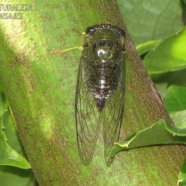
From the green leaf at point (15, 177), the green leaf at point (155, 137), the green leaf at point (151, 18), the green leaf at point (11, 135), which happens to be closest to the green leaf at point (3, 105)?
the green leaf at point (11, 135)

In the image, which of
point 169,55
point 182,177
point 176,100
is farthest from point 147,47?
point 182,177

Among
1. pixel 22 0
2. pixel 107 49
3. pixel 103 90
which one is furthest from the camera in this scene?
pixel 107 49

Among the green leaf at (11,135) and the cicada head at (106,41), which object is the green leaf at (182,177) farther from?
the green leaf at (11,135)

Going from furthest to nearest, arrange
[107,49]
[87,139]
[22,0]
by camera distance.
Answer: [107,49] → [22,0] → [87,139]

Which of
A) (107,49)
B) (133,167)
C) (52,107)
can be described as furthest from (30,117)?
(107,49)

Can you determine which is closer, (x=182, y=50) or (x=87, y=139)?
(x=87, y=139)

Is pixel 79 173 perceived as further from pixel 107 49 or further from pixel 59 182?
pixel 107 49

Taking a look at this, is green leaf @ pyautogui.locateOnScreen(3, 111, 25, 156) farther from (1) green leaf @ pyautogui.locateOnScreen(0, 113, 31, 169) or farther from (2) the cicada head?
(2) the cicada head

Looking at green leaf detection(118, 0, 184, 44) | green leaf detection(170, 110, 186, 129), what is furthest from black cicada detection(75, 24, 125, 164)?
green leaf detection(118, 0, 184, 44)
